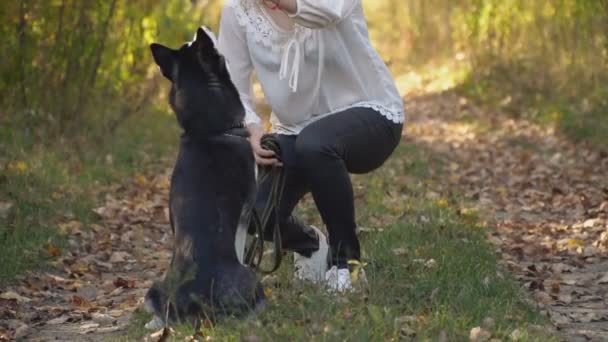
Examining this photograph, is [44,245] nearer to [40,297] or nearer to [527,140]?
[40,297]

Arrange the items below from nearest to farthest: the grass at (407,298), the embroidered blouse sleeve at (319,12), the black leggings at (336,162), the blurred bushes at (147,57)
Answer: the grass at (407,298) → the embroidered blouse sleeve at (319,12) → the black leggings at (336,162) → the blurred bushes at (147,57)

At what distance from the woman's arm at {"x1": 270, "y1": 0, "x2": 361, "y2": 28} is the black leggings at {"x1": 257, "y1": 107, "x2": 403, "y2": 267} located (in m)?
0.44

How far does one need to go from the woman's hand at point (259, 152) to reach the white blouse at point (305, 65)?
0.21 feet

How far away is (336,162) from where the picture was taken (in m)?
4.62

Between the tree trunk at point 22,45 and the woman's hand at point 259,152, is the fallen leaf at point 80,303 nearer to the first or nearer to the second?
the woman's hand at point 259,152

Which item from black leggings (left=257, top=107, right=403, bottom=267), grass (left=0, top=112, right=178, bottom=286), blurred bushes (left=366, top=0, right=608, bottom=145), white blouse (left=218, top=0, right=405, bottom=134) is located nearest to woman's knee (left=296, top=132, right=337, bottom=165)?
black leggings (left=257, top=107, right=403, bottom=267)

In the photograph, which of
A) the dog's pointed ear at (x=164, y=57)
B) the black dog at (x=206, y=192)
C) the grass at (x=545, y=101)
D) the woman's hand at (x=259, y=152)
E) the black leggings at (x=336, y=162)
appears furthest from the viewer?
the grass at (x=545, y=101)

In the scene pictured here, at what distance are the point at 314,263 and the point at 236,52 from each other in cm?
107

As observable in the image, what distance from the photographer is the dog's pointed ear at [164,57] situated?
427 cm

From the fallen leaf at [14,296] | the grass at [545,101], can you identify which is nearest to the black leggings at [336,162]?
the fallen leaf at [14,296]

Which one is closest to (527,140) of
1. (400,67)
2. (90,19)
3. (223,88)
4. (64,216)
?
(90,19)

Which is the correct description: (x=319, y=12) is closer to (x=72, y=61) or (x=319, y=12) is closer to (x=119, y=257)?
(x=119, y=257)

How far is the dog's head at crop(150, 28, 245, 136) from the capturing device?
169 inches

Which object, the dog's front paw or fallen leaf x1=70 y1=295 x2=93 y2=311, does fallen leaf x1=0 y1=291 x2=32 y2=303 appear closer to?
fallen leaf x1=70 y1=295 x2=93 y2=311
